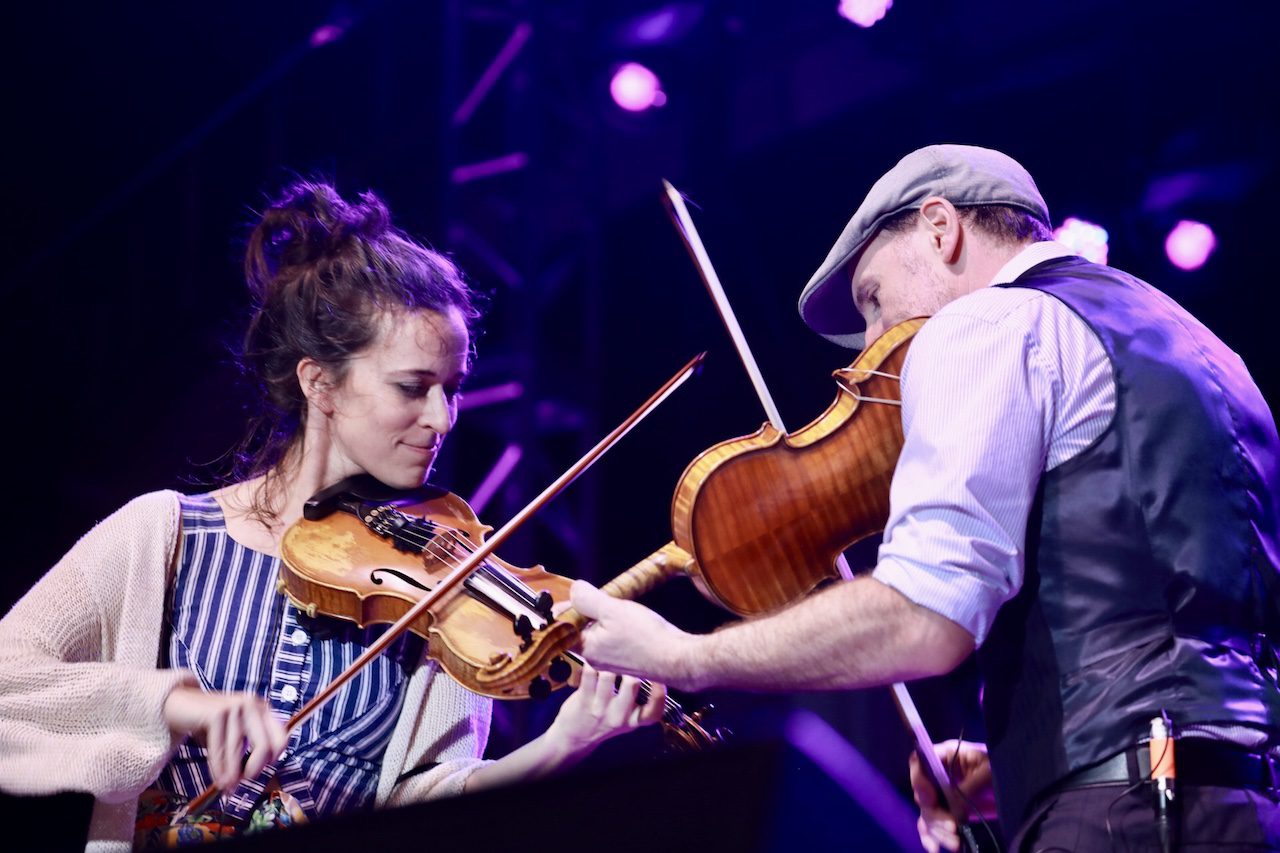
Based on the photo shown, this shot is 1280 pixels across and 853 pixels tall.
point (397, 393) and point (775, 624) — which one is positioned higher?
point (397, 393)

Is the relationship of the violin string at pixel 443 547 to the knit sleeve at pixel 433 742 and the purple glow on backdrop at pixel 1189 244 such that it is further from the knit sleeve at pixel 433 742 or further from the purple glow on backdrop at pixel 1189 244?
the purple glow on backdrop at pixel 1189 244

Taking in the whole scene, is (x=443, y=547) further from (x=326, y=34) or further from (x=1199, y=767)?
(x=326, y=34)

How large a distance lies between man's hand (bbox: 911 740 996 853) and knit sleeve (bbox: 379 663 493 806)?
801mm

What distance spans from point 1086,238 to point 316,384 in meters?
3.16

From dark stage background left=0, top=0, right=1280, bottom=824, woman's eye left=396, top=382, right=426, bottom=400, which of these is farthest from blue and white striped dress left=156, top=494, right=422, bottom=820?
dark stage background left=0, top=0, right=1280, bottom=824

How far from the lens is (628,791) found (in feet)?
3.11

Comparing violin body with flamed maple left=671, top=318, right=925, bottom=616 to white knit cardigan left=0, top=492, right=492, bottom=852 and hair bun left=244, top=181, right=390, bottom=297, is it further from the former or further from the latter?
hair bun left=244, top=181, right=390, bottom=297

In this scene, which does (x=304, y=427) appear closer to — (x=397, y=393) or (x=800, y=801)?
(x=397, y=393)

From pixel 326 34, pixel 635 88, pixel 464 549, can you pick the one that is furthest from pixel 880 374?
pixel 635 88

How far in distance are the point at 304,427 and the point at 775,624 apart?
1261 millimetres

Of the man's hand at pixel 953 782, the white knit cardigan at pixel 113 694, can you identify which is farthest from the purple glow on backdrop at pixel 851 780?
the white knit cardigan at pixel 113 694

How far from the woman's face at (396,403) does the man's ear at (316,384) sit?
0.01m

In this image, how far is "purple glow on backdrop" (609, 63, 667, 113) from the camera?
4895mm

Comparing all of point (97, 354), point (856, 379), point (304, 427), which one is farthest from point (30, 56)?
point (856, 379)
